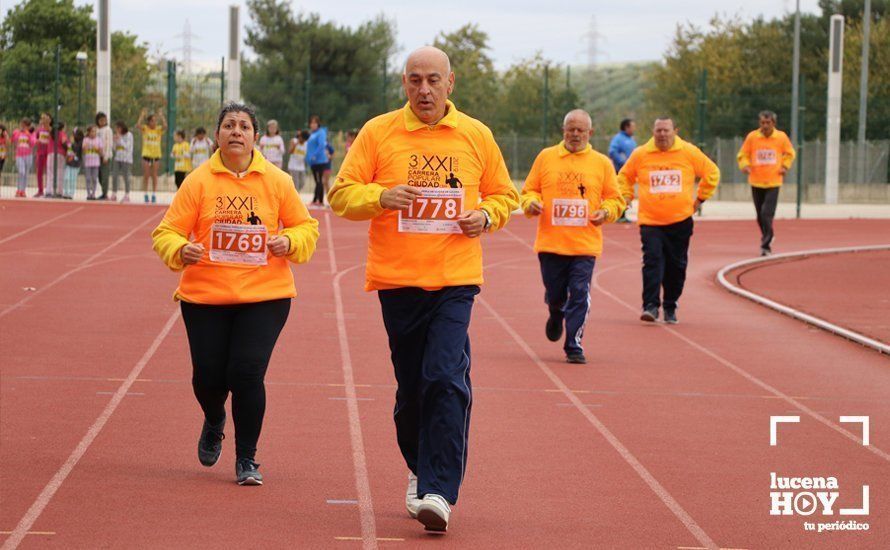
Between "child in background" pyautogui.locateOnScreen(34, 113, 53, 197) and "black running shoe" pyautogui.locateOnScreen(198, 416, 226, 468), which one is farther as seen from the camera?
"child in background" pyautogui.locateOnScreen(34, 113, 53, 197)

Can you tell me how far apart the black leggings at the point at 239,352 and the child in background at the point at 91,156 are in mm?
24832

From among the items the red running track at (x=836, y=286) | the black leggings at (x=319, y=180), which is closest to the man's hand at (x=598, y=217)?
the red running track at (x=836, y=286)

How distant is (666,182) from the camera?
1484cm

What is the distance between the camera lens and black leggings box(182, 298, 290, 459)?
7.50m

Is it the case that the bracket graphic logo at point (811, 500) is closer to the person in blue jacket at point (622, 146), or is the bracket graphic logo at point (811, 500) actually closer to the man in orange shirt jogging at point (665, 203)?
the man in orange shirt jogging at point (665, 203)

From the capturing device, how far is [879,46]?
59875 millimetres

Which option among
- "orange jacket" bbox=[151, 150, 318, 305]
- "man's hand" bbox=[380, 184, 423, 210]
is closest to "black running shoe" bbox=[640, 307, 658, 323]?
"orange jacket" bbox=[151, 150, 318, 305]

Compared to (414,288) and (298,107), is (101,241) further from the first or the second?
(298,107)

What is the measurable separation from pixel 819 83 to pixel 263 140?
38602 mm

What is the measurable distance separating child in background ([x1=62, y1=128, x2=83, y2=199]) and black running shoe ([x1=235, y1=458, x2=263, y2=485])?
25.8m

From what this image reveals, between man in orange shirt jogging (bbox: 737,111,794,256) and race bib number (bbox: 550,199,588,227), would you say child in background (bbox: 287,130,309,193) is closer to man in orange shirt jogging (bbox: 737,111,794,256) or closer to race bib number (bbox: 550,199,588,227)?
man in orange shirt jogging (bbox: 737,111,794,256)

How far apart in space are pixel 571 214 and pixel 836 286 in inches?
296

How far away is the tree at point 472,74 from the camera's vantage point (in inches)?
2635

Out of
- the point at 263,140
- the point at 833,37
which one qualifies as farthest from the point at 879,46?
the point at 263,140
